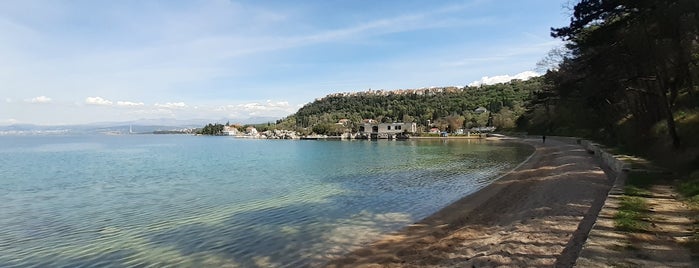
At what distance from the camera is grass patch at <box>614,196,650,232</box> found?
7621 mm

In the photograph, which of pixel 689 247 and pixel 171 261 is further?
pixel 171 261

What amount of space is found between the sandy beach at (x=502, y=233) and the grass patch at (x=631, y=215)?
0.70 m

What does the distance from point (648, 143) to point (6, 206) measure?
29.7 m

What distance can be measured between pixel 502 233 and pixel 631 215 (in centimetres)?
262

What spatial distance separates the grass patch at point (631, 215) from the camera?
7.62 metres

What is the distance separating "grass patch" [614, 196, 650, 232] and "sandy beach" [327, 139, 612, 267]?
0.70 m

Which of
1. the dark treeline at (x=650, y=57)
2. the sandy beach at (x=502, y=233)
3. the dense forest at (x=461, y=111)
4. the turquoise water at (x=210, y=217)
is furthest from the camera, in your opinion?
the dense forest at (x=461, y=111)

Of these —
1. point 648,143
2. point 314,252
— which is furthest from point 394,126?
point 314,252

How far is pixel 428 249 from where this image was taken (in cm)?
1005

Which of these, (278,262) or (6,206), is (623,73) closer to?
(278,262)

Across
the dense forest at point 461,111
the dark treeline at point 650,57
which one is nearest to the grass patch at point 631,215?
the dark treeline at point 650,57

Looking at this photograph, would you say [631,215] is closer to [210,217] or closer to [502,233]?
[502,233]

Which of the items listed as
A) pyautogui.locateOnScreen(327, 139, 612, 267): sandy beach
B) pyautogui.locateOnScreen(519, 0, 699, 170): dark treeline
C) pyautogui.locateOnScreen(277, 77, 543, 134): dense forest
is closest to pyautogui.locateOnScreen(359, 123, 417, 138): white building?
pyautogui.locateOnScreen(277, 77, 543, 134): dense forest

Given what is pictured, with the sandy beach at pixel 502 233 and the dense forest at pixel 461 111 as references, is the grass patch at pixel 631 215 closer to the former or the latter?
→ the sandy beach at pixel 502 233
